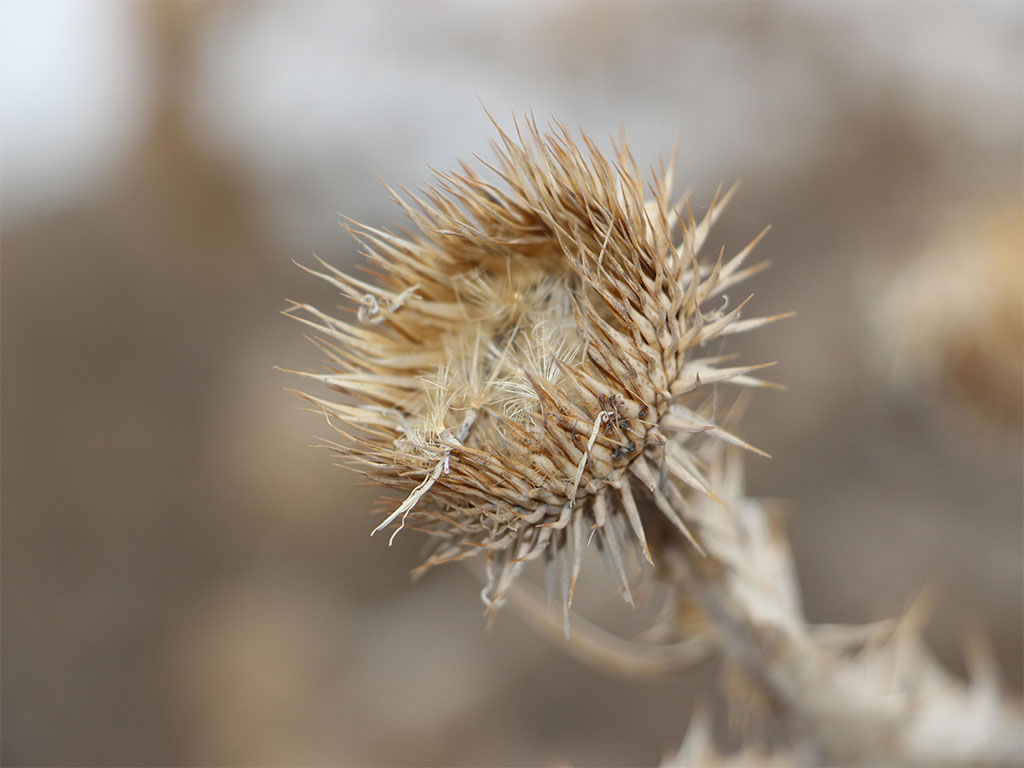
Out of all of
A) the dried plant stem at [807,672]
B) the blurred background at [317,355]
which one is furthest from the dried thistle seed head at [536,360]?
the blurred background at [317,355]

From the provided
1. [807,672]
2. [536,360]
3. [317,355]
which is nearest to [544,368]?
[536,360]


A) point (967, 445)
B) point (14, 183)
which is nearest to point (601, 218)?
point (967, 445)

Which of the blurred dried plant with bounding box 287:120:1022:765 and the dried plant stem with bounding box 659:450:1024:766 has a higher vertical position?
the blurred dried plant with bounding box 287:120:1022:765

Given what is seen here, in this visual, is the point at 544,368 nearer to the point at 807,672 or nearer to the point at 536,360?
the point at 536,360

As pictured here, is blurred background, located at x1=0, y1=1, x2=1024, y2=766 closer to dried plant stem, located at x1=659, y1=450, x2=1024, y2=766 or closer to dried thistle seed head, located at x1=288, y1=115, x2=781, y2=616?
dried plant stem, located at x1=659, y1=450, x2=1024, y2=766

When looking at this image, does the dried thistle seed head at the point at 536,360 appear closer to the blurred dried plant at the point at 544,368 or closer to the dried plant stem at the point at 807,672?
the blurred dried plant at the point at 544,368

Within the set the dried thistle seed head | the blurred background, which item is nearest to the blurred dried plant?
the dried thistle seed head
